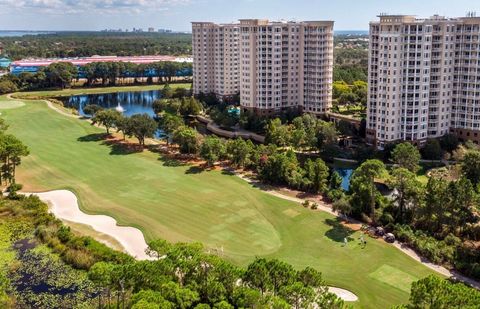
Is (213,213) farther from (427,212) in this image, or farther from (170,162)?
(427,212)

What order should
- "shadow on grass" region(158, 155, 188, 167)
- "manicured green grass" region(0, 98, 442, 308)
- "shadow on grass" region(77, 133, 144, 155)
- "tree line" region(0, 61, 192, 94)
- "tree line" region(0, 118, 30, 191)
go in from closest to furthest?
"manicured green grass" region(0, 98, 442, 308)
"tree line" region(0, 118, 30, 191)
"shadow on grass" region(158, 155, 188, 167)
"shadow on grass" region(77, 133, 144, 155)
"tree line" region(0, 61, 192, 94)

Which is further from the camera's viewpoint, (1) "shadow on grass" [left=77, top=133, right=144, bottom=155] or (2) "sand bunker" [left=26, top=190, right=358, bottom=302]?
(1) "shadow on grass" [left=77, top=133, right=144, bottom=155]

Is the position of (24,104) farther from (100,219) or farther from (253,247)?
(253,247)

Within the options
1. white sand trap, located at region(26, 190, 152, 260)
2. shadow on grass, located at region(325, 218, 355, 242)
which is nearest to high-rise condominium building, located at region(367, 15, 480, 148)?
shadow on grass, located at region(325, 218, 355, 242)

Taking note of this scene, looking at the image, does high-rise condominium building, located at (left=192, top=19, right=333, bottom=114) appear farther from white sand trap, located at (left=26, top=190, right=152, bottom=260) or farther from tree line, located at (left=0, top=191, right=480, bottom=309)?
tree line, located at (left=0, top=191, right=480, bottom=309)

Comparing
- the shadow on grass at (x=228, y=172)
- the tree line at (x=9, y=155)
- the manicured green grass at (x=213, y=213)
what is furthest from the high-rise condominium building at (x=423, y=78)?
the tree line at (x=9, y=155)

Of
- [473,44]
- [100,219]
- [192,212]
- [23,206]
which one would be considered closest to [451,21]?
[473,44]

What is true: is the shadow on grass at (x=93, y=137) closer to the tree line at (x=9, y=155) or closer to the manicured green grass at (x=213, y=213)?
the manicured green grass at (x=213, y=213)

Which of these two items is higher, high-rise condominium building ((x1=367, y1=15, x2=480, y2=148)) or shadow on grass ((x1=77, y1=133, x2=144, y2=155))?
high-rise condominium building ((x1=367, y1=15, x2=480, y2=148))
